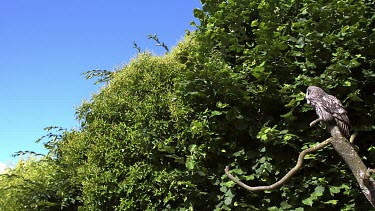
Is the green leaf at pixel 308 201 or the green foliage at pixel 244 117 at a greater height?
the green foliage at pixel 244 117

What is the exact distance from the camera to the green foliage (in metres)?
4.36

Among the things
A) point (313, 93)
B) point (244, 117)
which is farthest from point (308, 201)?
point (313, 93)

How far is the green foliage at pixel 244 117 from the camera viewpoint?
4355mm

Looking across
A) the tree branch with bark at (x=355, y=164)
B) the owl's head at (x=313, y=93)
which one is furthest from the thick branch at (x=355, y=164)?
the owl's head at (x=313, y=93)

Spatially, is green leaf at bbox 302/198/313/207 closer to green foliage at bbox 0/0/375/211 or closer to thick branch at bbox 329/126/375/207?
green foliage at bbox 0/0/375/211

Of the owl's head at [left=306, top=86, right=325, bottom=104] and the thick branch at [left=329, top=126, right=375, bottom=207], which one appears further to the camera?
the owl's head at [left=306, top=86, right=325, bottom=104]

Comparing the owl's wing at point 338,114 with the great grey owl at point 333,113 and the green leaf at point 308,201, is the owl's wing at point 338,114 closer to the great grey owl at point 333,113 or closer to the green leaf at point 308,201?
the great grey owl at point 333,113

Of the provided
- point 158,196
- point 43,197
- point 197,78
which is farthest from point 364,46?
point 43,197

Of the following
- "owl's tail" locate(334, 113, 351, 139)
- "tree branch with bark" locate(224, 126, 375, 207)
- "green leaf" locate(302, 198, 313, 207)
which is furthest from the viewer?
"green leaf" locate(302, 198, 313, 207)

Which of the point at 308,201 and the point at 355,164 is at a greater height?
the point at 308,201

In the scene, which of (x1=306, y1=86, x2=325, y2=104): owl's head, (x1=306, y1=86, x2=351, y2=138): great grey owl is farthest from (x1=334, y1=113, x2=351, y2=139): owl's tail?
(x1=306, y1=86, x2=325, y2=104): owl's head

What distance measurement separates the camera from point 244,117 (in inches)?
183

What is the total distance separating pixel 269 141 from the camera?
4.40m

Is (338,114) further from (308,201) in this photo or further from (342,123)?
(308,201)
